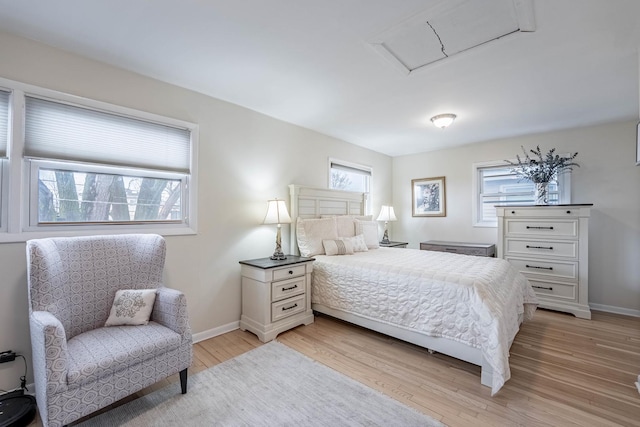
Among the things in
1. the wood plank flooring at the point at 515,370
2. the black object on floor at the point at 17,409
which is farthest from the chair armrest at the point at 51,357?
the wood plank flooring at the point at 515,370

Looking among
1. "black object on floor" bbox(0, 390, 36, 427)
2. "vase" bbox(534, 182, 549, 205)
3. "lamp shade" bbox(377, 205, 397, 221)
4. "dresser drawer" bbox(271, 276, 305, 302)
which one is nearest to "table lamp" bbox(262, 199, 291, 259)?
"dresser drawer" bbox(271, 276, 305, 302)

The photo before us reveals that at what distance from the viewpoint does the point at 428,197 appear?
511 cm

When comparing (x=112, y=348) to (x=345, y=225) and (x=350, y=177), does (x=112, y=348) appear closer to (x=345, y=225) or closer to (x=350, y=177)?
(x=345, y=225)

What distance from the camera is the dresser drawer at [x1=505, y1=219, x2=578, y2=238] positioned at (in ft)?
11.1

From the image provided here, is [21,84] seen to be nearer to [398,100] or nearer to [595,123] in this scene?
[398,100]

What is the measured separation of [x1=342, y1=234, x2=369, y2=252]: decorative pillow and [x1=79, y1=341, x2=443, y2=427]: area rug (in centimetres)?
165

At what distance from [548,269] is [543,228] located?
20.8 inches

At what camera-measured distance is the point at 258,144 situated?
324 cm

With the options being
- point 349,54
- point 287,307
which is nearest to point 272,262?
point 287,307

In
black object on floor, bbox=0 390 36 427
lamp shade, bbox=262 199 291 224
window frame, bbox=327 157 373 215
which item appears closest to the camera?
black object on floor, bbox=0 390 36 427

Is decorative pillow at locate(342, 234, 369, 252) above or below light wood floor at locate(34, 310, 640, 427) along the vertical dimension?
above

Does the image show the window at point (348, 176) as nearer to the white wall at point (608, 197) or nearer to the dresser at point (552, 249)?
the white wall at point (608, 197)

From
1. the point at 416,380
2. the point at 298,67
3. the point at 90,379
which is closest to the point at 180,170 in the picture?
the point at 298,67

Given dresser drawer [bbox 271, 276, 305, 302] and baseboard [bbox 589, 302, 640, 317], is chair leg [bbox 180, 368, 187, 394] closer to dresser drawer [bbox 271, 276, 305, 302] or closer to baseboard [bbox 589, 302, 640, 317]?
dresser drawer [bbox 271, 276, 305, 302]
